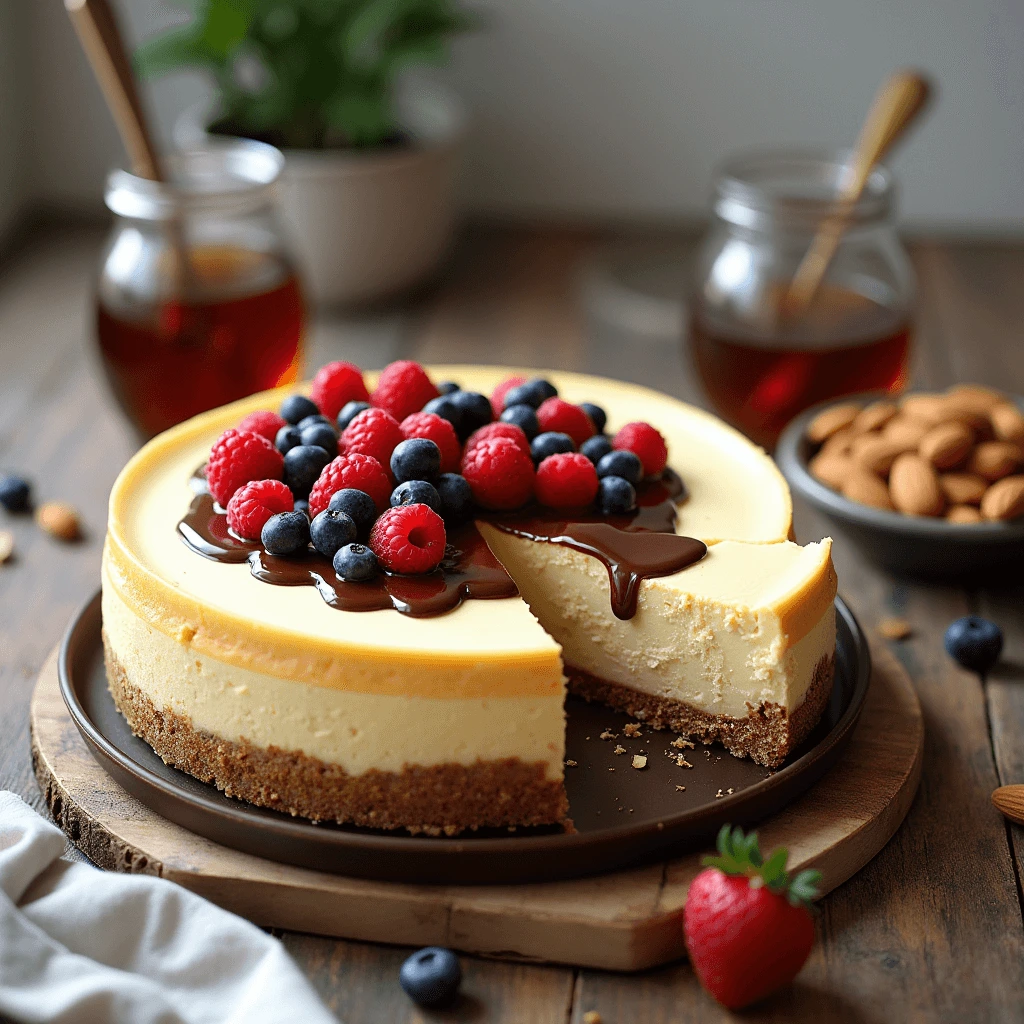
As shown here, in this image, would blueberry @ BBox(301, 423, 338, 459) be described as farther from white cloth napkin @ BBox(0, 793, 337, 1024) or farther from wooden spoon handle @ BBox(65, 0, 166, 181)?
wooden spoon handle @ BBox(65, 0, 166, 181)

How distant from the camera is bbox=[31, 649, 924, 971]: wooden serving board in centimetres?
→ 174

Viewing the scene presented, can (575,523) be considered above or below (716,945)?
above

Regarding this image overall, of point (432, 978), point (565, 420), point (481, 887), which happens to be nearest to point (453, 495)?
point (565, 420)

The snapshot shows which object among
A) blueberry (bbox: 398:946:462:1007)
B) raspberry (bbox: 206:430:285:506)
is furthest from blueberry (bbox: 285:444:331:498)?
blueberry (bbox: 398:946:462:1007)

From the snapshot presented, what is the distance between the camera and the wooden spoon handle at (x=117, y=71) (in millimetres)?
2807

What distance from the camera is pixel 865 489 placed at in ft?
8.63

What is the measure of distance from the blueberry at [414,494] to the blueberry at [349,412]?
259 mm

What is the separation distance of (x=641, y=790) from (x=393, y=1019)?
524mm

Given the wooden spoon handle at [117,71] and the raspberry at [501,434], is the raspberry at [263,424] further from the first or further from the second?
the wooden spoon handle at [117,71]

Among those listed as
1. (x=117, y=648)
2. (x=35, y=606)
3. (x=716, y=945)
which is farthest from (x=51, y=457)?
(x=716, y=945)

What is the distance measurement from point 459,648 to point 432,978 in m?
0.44

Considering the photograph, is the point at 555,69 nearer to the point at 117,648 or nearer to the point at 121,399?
the point at 121,399

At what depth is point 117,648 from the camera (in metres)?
2.10

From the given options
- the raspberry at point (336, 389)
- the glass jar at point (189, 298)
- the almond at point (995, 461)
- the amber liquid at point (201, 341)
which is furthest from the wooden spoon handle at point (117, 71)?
the almond at point (995, 461)
